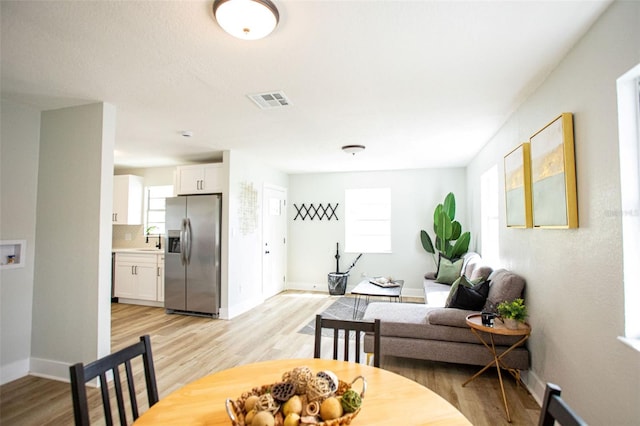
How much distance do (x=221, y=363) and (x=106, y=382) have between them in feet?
7.10

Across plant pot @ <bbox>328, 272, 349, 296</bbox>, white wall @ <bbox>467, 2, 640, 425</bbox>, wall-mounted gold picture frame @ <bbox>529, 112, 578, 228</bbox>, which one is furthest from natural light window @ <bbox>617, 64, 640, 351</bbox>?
plant pot @ <bbox>328, 272, 349, 296</bbox>

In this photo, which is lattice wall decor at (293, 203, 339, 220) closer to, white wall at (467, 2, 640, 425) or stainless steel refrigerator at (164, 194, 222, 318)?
stainless steel refrigerator at (164, 194, 222, 318)

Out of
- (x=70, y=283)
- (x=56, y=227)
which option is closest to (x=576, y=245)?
(x=70, y=283)

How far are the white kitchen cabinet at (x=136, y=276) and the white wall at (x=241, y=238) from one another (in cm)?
149

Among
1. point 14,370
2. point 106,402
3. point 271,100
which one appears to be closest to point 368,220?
point 271,100

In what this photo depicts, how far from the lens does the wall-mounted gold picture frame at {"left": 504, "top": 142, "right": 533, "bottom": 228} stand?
8.28 ft

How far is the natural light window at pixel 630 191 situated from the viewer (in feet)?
4.83

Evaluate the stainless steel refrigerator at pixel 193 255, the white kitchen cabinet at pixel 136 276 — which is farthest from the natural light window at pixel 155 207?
the stainless steel refrigerator at pixel 193 255

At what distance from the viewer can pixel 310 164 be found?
5.62m

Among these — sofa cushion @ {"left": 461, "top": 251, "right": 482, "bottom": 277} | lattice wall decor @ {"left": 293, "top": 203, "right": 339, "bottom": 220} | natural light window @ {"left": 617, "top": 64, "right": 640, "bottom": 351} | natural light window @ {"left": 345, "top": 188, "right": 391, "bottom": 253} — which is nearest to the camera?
natural light window @ {"left": 617, "top": 64, "right": 640, "bottom": 351}

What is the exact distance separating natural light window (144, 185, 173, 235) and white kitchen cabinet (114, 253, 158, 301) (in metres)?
0.70

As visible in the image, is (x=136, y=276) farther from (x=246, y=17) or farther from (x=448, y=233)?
(x=448, y=233)

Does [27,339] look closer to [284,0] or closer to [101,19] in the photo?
[101,19]

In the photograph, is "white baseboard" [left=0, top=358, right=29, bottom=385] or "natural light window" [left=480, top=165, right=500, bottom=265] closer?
"white baseboard" [left=0, top=358, right=29, bottom=385]
